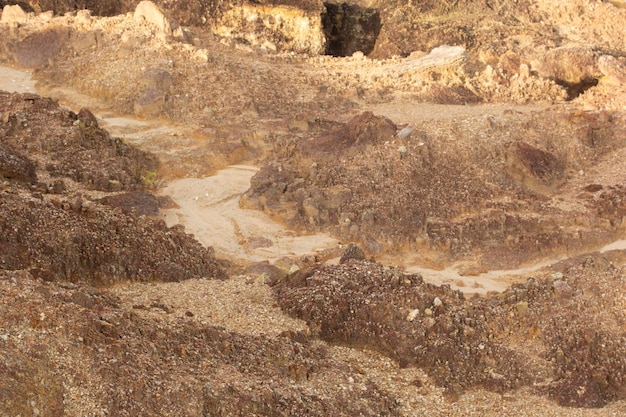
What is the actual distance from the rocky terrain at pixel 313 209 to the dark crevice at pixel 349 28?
7cm

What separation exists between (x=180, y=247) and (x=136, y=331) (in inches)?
125

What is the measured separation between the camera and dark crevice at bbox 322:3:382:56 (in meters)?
23.7

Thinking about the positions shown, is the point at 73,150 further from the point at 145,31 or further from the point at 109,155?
the point at 145,31

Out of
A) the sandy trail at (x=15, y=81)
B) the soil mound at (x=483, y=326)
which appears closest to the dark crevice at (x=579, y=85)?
the soil mound at (x=483, y=326)

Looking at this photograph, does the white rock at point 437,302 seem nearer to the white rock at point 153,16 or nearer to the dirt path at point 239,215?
the dirt path at point 239,215

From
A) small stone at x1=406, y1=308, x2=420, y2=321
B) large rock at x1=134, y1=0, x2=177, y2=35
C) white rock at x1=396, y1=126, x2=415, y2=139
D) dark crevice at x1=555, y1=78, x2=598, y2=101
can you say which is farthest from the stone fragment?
dark crevice at x1=555, y1=78, x2=598, y2=101

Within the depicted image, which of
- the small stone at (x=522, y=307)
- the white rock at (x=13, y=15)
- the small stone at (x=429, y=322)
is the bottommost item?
the small stone at (x=522, y=307)

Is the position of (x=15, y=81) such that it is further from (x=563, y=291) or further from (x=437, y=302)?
(x=563, y=291)

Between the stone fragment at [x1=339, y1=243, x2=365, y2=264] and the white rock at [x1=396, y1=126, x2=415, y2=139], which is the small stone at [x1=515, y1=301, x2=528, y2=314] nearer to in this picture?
the stone fragment at [x1=339, y1=243, x2=365, y2=264]

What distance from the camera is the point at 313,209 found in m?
13.8

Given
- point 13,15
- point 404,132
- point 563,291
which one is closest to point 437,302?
point 563,291

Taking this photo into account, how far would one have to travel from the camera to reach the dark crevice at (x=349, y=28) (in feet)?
77.8

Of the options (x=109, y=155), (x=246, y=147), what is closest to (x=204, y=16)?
(x=246, y=147)

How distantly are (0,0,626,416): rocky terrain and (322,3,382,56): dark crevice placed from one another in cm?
7
